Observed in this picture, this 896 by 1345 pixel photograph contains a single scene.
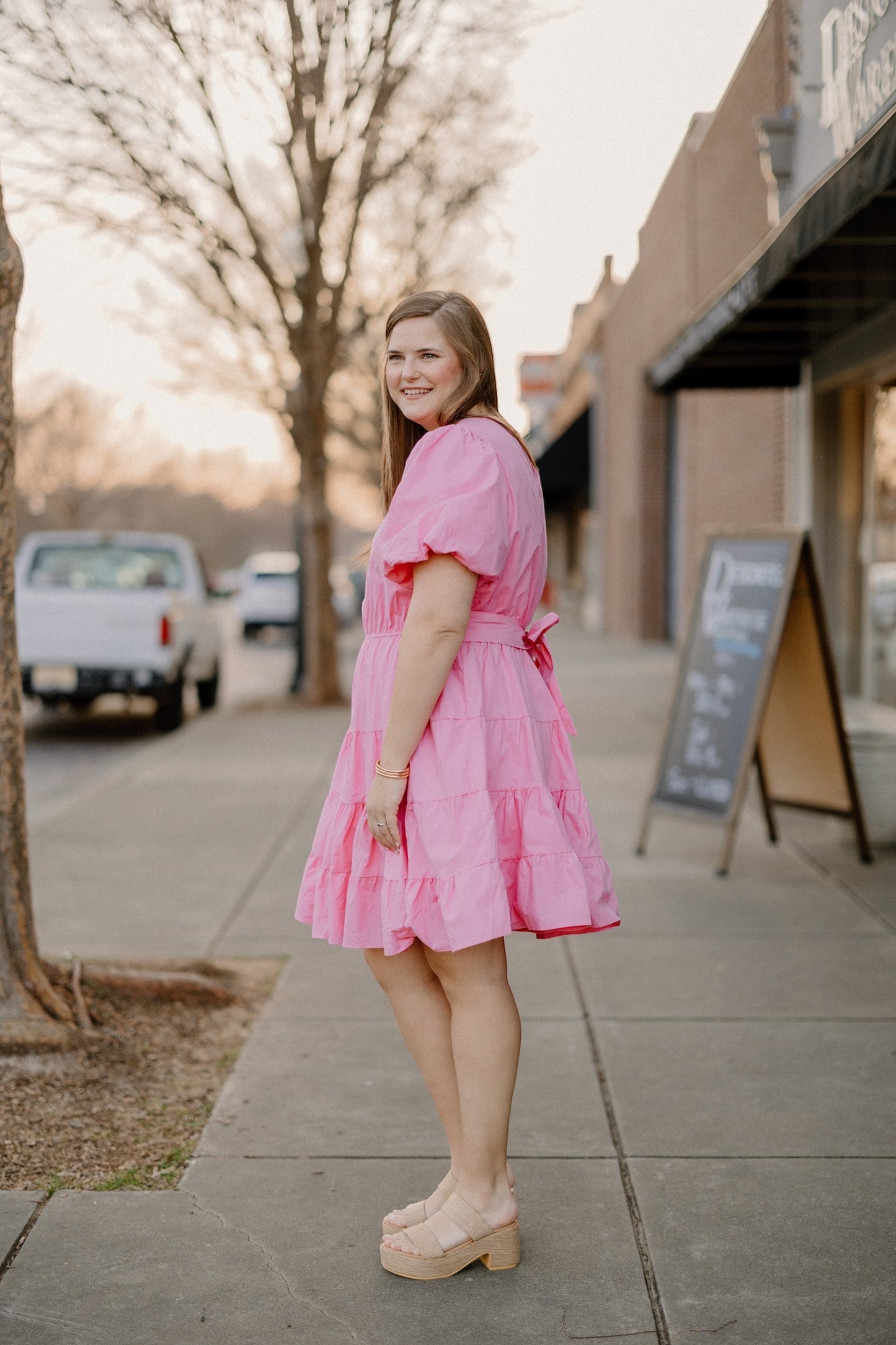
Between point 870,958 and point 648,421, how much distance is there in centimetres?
1727

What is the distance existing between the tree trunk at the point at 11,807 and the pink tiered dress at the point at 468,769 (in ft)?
4.55

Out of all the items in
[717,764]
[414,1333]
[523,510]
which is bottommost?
[414,1333]

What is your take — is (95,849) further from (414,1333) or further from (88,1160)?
(414,1333)

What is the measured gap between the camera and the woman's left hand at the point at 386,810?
2631 millimetres

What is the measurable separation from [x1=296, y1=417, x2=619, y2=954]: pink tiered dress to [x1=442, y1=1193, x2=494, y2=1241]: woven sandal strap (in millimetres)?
555

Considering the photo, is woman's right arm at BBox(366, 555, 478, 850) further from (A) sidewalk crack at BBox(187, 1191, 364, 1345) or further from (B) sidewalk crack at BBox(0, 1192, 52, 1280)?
(B) sidewalk crack at BBox(0, 1192, 52, 1280)

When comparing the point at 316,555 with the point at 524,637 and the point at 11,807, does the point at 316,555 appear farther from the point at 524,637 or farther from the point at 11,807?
the point at 524,637

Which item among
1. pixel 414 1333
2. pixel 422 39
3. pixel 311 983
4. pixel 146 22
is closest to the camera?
pixel 414 1333

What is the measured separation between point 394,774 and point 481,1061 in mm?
600

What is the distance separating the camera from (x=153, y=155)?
11.5 metres

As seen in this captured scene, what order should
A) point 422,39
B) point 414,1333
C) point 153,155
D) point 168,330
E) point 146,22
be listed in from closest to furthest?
point 414,1333 → point 146,22 → point 422,39 → point 153,155 → point 168,330

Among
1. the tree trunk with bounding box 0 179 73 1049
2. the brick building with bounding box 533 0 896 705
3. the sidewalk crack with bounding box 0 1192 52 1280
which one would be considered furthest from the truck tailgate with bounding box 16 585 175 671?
the sidewalk crack with bounding box 0 1192 52 1280

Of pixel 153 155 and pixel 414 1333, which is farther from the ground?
pixel 153 155

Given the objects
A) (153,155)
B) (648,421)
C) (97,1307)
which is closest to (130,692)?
(153,155)
